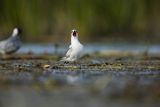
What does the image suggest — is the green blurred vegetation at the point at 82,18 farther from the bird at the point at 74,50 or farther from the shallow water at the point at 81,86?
the shallow water at the point at 81,86

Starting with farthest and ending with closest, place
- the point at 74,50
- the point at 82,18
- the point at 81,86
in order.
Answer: the point at 82,18, the point at 74,50, the point at 81,86

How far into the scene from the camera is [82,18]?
2342 centimetres

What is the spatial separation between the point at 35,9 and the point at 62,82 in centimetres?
1471

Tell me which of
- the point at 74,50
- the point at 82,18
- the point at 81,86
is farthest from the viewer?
the point at 82,18

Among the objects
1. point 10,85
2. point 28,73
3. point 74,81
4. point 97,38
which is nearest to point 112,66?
point 28,73

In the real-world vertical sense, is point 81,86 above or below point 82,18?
below

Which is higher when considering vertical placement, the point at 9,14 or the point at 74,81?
the point at 9,14

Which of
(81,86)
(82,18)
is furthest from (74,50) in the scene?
(82,18)

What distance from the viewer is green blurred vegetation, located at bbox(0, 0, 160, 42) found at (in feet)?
77.4

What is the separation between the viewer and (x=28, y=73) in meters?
11.0

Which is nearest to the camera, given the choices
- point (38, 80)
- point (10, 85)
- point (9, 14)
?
point (10, 85)

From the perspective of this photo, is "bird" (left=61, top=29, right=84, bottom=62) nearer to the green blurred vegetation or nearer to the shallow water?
the shallow water

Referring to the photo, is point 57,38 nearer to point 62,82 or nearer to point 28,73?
point 28,73

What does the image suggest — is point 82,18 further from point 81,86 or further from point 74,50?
point 81,86
